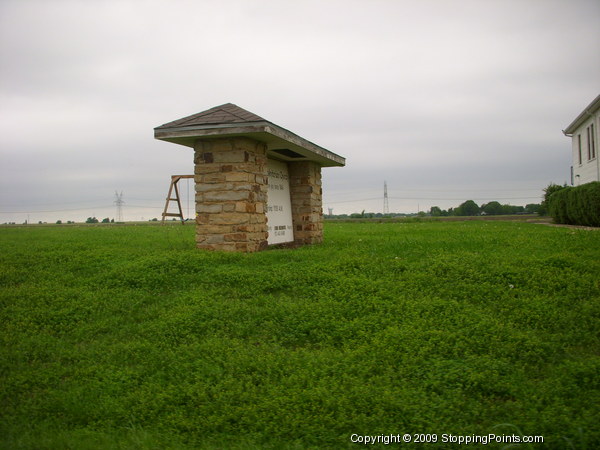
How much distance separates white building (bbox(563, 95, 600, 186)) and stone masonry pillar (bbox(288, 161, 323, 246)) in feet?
45.3

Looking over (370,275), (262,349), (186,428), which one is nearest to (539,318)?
(370,275)

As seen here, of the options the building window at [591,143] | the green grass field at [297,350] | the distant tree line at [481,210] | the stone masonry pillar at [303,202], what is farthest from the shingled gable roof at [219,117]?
the distant tree line at [481,210]

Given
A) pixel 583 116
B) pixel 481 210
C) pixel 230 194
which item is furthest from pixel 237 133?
pixel 481 210

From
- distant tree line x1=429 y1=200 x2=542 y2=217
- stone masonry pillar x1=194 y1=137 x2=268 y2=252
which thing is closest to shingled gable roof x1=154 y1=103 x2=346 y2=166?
stone masonry pillar x1=194 y1=137 x2=268 y2=252

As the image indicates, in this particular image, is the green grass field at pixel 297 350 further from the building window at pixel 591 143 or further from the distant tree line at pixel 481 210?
the distant tree line at pixel 481 210

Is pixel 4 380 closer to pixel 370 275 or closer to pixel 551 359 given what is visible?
pixel 370 275

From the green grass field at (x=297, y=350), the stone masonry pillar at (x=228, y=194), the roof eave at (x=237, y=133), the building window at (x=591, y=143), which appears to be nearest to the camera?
the green grass field at (x=297, y=350)

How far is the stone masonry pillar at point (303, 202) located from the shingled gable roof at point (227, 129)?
1.89 metres

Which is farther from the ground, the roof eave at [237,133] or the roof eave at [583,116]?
the roof eave at [583,116]

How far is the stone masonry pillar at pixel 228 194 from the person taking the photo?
971cm

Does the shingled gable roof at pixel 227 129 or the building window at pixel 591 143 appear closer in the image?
the shingled gable roof at pixel 227 129

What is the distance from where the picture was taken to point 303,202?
1302cm

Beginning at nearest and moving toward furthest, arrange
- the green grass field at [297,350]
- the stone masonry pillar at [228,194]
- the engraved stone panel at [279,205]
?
the green grass field at [297,350] → the stone masonry pillar at [228,194] → the engraved stone panel at [279,205]

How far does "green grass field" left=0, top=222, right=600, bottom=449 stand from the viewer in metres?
4.07
